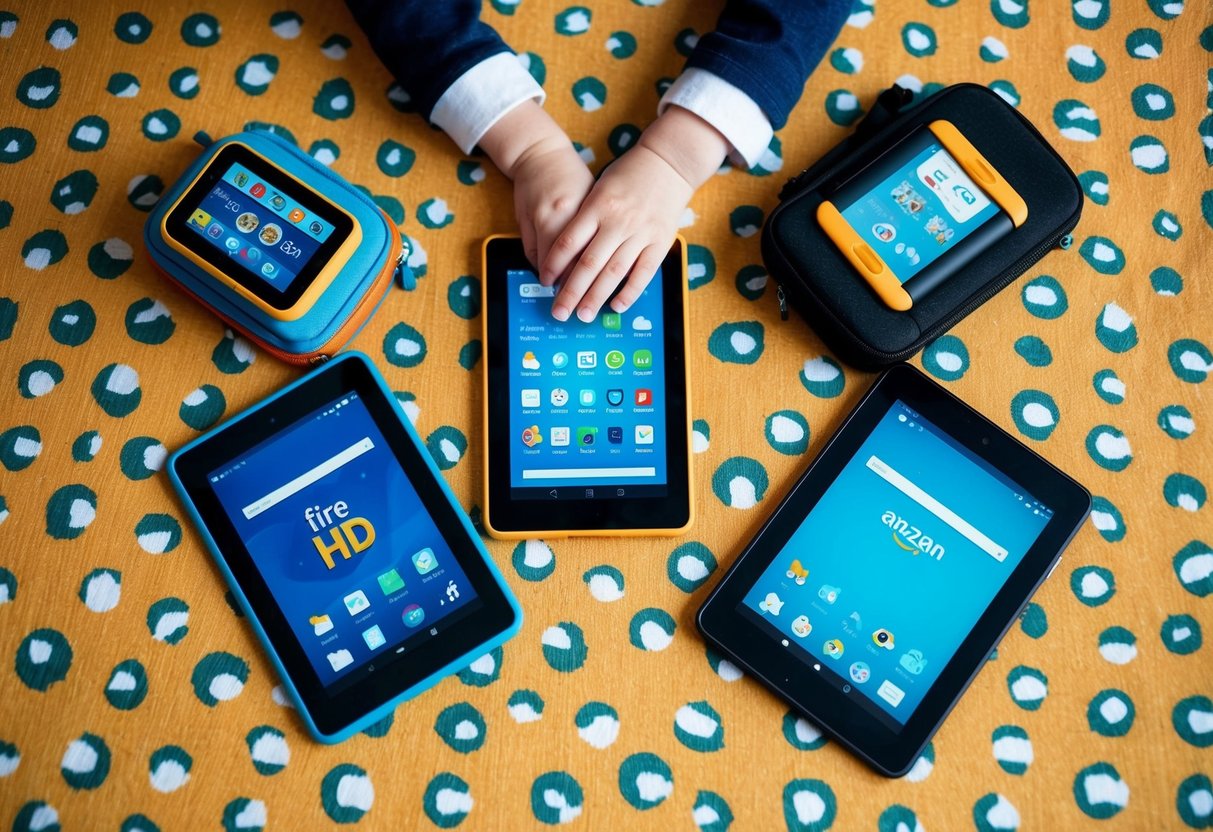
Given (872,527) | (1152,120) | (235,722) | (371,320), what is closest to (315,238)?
(371,320)

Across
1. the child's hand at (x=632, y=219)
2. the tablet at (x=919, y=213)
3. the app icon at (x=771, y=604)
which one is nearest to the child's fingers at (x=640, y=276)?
the child's hand at (x=632, y=219)

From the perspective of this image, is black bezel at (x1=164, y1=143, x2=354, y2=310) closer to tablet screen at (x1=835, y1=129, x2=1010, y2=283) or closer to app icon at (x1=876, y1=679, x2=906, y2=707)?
tablet screen at (x1=835, y1=129, x2=1010, y2=283)

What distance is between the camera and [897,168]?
68 cm

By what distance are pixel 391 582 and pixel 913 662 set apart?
0.34 metres

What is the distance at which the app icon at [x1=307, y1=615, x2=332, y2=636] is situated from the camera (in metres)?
0.62

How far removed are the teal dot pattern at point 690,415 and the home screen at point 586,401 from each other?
34mm

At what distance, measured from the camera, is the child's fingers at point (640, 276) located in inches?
26.3

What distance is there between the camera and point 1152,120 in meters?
0.73

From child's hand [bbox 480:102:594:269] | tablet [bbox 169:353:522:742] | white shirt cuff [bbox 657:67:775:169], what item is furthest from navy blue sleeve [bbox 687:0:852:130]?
tablet [bbox 169:353:522:742]

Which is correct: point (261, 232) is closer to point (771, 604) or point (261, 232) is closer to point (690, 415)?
point (690, 415)

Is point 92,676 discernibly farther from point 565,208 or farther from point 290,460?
point 565,208

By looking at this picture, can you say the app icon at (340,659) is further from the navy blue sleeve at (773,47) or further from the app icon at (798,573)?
the navy blue sleeve at (773,47)

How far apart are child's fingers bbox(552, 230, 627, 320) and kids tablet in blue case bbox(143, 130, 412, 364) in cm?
12

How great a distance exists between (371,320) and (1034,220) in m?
0.47
